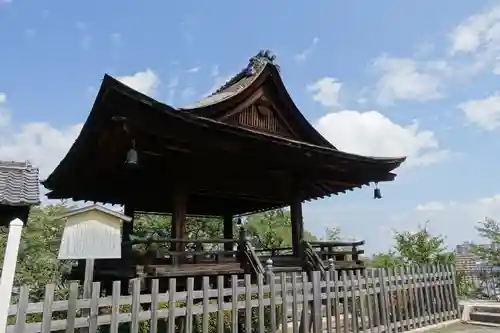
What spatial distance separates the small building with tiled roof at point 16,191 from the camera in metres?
4.40

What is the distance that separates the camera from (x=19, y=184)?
4824 millimetres

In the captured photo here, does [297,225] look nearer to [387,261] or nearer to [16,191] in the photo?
[16,191]

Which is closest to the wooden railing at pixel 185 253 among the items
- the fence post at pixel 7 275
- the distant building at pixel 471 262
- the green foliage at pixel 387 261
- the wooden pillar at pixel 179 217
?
the wooden pillar at pixel 179 217

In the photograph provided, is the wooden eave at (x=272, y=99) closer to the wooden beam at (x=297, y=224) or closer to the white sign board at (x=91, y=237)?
the wooden beam at (x=297, y=224)

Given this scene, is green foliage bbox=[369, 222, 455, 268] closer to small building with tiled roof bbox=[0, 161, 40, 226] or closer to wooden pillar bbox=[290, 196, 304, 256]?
wooden pillar bbox=[290, 196, 304, 256]

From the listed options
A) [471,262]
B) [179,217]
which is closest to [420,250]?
[471,262]

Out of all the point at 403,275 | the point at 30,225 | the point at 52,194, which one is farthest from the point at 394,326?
the point at 30,225

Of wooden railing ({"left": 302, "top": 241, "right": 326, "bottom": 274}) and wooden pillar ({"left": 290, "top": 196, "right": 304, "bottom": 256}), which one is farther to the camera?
wooden pillar ({"left": 290, "top": 196, "right": 304, "bottom": 256})

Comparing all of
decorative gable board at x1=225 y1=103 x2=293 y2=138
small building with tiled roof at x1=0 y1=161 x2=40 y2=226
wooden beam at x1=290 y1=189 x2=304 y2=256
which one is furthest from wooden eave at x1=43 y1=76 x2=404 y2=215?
small building with tiled roof at x1=0 y1=161 x2=40 y2=226

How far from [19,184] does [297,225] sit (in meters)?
6.63

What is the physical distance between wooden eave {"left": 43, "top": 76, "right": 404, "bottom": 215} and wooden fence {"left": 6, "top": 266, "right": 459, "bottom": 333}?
2.45 m

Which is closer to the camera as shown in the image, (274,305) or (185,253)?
(274,305)

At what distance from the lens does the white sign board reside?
4.52 metres

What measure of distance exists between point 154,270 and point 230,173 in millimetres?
3121
